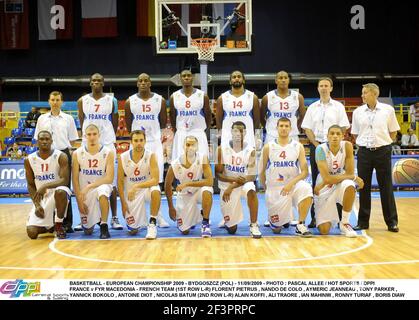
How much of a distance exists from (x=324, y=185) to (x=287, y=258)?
70.5 inches

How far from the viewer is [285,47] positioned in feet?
65.7

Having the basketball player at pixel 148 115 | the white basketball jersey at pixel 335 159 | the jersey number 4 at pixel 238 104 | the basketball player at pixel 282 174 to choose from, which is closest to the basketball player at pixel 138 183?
the basketball player at pixel 148 115

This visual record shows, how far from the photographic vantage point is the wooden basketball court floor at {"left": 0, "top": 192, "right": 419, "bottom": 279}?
4629 mm

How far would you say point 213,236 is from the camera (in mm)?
6773

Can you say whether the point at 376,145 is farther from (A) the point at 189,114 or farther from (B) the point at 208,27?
(B) the point at 208,27

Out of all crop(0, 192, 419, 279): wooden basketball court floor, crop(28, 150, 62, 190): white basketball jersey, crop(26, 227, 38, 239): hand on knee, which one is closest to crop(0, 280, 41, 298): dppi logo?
crop(0, 192, 419, 279): wooden basketball court floor

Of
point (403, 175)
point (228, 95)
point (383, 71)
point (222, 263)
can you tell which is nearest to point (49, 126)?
point (228, 95)

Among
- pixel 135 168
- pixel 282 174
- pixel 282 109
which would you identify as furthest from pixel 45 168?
pixel 282 109

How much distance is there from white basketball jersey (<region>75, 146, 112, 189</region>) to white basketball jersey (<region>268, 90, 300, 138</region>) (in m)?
2.41

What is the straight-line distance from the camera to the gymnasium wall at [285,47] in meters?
19.9

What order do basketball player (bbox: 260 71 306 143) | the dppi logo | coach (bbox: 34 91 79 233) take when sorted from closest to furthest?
the dppi logo, coach (bbox: 34 91 79 233), basketball player (bbox: 260 71 306 143)

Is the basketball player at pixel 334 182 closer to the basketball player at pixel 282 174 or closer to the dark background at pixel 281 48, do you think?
the basketball player at pixel 282 174

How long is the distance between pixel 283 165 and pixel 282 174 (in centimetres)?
12

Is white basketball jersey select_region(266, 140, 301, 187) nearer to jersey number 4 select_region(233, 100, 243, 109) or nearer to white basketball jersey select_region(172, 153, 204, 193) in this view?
white basketball jersey select_region(172, 153, 204, 193)
